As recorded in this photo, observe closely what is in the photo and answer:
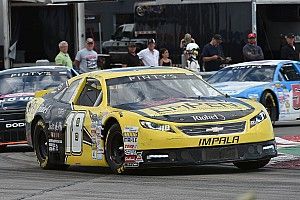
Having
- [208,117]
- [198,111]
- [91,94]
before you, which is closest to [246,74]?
[91,94]

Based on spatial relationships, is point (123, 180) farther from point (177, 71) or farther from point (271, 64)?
point (271, 64)

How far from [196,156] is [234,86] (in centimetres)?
837

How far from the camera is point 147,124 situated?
11.3 m

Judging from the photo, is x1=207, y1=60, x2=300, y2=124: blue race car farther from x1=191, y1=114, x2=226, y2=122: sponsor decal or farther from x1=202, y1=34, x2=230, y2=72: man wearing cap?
x1=191, y1=114, x2=226, y2=122: sponsor decal

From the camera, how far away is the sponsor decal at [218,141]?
11203 millimetres

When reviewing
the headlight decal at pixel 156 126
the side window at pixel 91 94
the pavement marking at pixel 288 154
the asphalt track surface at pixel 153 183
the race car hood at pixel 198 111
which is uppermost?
the side window at pixel 91 94

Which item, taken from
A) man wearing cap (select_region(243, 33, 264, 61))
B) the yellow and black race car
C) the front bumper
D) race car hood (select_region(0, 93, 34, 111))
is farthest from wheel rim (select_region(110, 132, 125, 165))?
man wearing cap (select_region(243, 33, 264, 61))

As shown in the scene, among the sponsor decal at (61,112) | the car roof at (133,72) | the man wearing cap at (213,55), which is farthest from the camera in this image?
the man wearing cap at (213,55)

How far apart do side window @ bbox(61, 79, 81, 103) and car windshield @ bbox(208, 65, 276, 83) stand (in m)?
7.21

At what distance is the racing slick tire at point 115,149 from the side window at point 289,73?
8.66 meters

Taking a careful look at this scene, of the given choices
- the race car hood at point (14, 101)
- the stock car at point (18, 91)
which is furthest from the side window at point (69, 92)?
the race car hood at point (14, 101)

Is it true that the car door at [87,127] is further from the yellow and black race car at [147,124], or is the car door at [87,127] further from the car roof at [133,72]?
the car roof at [133,72]

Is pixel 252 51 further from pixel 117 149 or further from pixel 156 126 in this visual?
pixel 156 126

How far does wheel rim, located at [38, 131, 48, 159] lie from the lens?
1326cm
